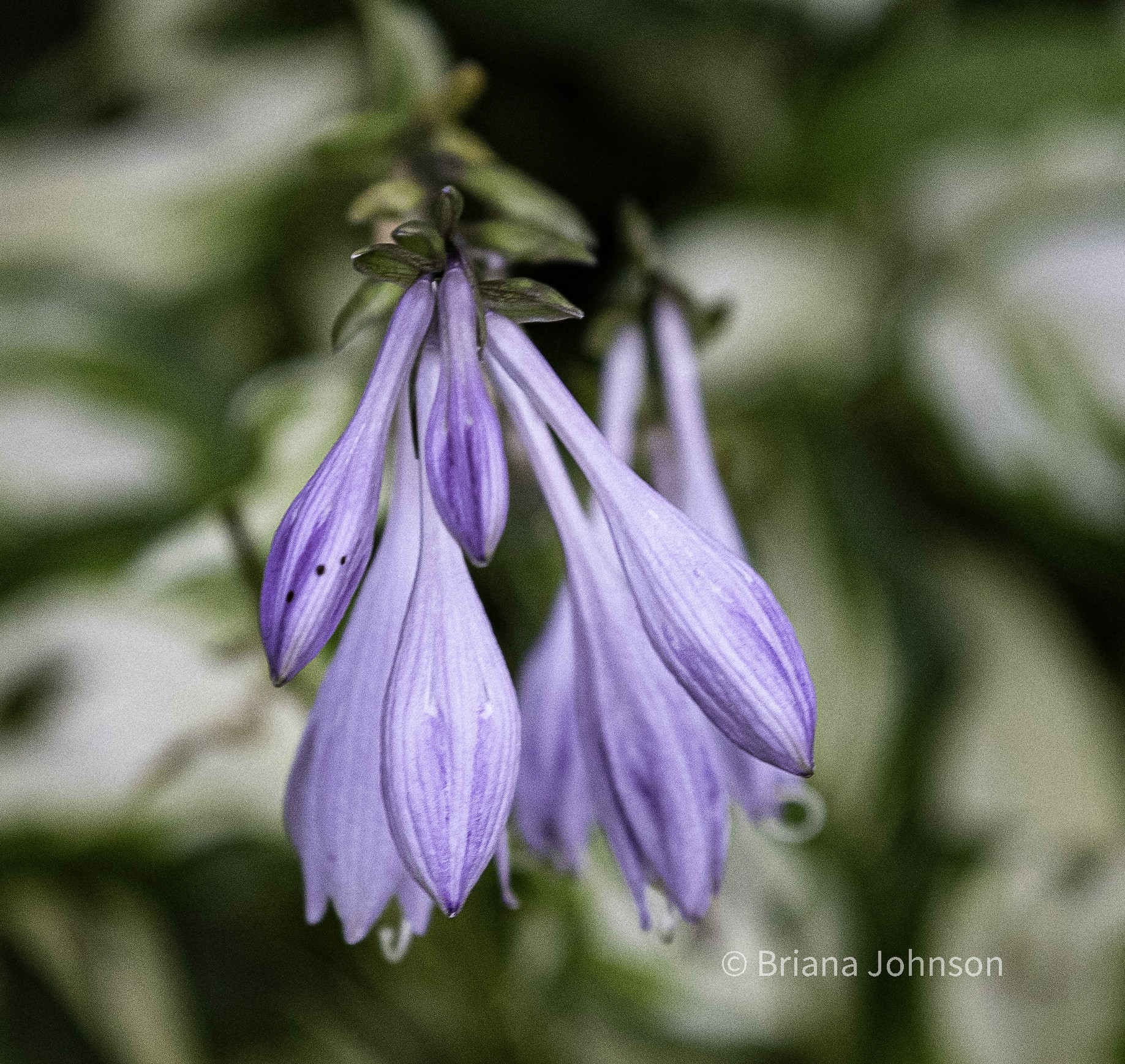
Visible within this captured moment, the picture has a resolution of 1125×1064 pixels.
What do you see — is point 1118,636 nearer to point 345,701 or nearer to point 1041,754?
point 1041,754

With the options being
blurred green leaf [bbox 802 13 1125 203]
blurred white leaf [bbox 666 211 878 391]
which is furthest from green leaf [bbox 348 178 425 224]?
blurred green leaf [bbox 802 13 1125 203]

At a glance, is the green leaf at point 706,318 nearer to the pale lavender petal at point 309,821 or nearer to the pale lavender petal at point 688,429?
the pale lavender petal at point 688,429

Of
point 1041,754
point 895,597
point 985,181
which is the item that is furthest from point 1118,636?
point 985,181

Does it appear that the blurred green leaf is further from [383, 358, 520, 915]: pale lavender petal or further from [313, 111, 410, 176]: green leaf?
[383, 358, 520, 915]: pale lavender petal

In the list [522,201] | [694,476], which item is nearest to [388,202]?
[522,201]

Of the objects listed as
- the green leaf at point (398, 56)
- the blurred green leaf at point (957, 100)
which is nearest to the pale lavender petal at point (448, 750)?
the green leaf at point (398, 56)

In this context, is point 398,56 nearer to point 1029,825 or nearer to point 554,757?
point 554,757

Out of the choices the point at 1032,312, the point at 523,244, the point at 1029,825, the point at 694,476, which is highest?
the point at 523,244
